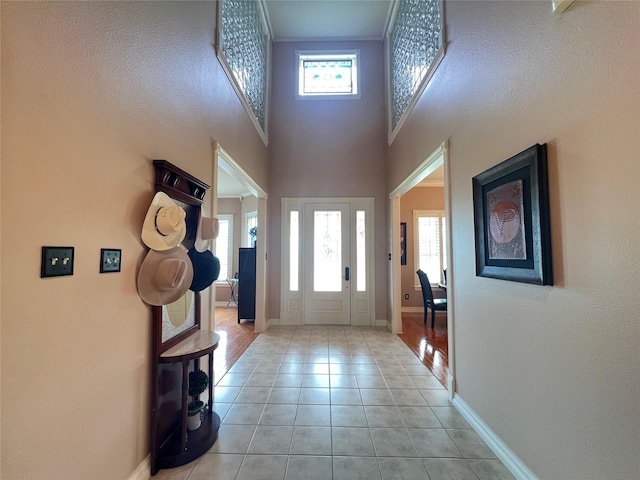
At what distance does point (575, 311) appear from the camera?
1203mm

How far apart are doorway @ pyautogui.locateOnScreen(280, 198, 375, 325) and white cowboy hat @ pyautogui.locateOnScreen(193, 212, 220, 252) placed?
283cm

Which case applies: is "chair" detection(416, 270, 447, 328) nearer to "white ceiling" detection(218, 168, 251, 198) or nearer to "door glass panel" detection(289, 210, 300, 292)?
"door glass panel" detection(289, 210, 300, 292)

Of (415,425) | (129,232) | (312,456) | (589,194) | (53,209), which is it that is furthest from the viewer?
(415,425)

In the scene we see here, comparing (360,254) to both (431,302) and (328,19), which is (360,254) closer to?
(431,302)

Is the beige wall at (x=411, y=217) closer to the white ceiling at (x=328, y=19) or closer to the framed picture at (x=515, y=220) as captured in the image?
the white ceiling at (x=328, y=19)

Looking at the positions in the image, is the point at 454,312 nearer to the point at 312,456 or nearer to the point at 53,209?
the point at 312,456

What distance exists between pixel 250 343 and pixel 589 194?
388 cm

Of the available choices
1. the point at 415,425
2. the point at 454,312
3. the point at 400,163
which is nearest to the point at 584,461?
the point at 415,425

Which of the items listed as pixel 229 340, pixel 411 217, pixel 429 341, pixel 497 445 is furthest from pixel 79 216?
pixel 411 217

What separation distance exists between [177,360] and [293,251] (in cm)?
336

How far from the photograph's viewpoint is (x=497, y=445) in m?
1.73

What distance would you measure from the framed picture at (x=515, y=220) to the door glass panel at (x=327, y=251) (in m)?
3.08

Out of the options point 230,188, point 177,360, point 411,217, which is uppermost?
point 230,188

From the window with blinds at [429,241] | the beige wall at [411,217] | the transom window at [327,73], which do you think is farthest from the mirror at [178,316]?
the window with blinds at [429,241]
